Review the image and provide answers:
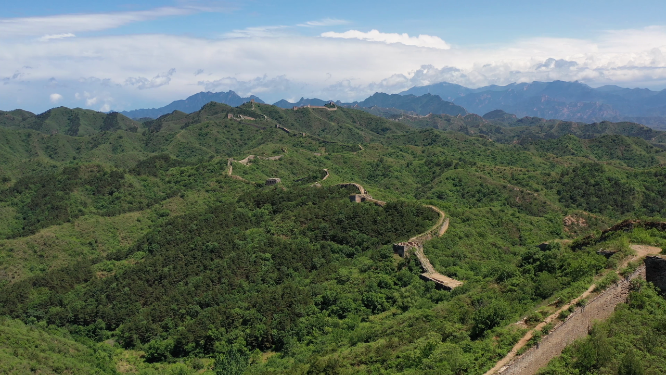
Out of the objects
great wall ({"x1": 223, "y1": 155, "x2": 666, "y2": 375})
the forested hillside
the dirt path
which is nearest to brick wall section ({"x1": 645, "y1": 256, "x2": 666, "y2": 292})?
great wall ({"x1": 223, "y1": 155, "x2": 666, "y2": 375})

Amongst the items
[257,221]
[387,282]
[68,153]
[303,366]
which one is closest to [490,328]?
[303,366]

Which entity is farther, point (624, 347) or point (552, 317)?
point (552, 317)

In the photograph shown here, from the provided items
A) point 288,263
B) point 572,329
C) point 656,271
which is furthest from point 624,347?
point 288,263

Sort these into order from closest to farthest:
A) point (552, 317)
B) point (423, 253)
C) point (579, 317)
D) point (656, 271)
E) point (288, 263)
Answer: point (552, 317)
point (579, 317)
point (656, 271)
point (423, 253)
point (288, 263)

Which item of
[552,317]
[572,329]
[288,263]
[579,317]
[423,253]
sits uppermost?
[552,317]

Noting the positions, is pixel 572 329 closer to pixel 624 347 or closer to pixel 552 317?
pixel 552 317

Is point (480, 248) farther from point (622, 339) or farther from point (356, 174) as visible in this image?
point (356, 174)
